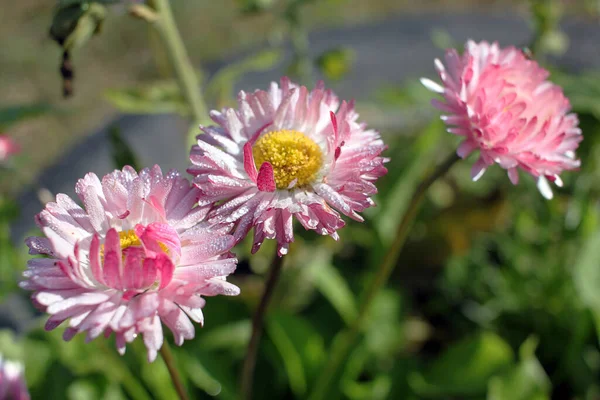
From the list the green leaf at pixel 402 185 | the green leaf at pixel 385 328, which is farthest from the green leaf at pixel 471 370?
the green leaf at pixel 402 185

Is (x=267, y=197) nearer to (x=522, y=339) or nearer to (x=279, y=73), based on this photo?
(x=522, y=339)

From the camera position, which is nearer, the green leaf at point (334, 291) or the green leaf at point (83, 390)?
the green leaf at point (83, 390)

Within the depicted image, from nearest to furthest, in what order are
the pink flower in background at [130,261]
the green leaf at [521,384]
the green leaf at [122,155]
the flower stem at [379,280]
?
the pink flower in background at [130,261] → the flower stem at [379,280] → the green leaf at [122,155] → the green leaf at [521,384]

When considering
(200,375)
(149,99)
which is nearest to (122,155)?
(149,99)

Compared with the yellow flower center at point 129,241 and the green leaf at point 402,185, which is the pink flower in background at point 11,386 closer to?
the yellow flower center at point 129,241

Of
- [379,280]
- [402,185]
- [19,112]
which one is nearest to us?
[379,280]

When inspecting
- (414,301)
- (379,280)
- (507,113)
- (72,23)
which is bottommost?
(414,301)

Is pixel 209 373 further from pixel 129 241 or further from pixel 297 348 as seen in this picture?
pixel 129 241
